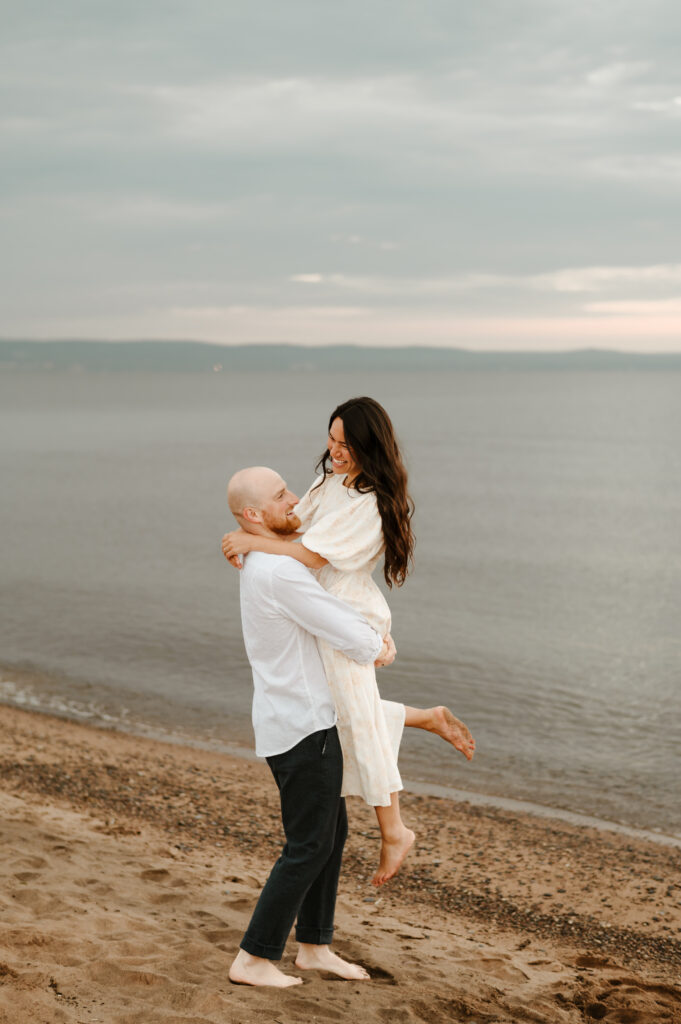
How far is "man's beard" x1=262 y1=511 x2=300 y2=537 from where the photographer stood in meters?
3.98

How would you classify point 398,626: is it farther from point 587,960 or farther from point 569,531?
point 569,531

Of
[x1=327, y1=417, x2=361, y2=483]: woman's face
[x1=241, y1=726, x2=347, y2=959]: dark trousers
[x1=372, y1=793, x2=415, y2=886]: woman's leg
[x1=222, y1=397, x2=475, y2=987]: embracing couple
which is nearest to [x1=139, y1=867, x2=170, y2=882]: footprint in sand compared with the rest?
[x1=241, y1=726, x2=347, y2=959]: dark trousers

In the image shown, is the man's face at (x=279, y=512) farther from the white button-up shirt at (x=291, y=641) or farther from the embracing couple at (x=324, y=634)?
the white button-up shirt at (x=291, y=641)

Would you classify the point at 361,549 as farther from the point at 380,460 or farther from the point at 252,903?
the point at 252,903

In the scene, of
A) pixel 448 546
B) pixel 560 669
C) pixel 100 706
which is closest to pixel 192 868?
pixel 100 706

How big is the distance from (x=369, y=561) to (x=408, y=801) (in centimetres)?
600

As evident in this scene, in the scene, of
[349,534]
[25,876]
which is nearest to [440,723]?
[349,534]

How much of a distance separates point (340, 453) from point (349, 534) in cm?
35

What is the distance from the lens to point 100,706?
42.0 feet

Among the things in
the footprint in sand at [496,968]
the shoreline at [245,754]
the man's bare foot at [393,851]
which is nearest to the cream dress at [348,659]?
the man's bare foot at [393,851]

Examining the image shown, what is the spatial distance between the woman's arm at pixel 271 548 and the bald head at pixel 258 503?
0.18 feet

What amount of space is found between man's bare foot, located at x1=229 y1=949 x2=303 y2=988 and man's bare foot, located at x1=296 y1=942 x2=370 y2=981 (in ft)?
0.67

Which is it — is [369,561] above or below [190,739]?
above

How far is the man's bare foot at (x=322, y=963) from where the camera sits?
444cm
